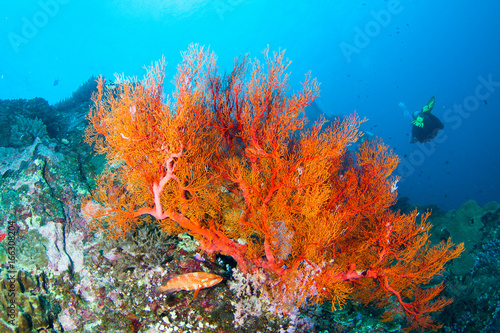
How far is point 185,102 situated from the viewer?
10.7 feet

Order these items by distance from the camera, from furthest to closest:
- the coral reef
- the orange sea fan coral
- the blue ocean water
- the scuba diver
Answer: the blue ocean water → the scuba diver → the coral reef → the orange sea fan coral

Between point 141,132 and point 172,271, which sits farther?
point 172,271

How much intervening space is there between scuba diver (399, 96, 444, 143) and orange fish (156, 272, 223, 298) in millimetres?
14504

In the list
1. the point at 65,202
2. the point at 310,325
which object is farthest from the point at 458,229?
the point at 65,202

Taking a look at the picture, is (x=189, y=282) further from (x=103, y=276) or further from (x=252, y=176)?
(x=252, y=176)

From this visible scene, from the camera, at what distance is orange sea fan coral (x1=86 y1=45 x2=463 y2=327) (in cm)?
346

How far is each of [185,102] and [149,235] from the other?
289 centimetres

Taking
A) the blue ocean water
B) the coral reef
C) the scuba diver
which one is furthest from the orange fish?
the blue ocean water

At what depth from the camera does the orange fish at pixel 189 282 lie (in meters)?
3.79

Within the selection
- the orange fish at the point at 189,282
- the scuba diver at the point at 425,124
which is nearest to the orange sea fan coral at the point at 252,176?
the orange fish at the point at 189,282

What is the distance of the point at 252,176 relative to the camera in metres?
4.01

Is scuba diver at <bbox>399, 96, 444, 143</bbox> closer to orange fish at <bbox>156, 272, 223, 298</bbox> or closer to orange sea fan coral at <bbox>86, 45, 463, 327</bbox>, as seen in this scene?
orange sea fan coral at <bbox>86, 45, 463, 327</bbox>

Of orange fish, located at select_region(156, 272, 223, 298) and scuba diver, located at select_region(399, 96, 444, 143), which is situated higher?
scuba diver, located at select_region(399, 96, 444, 143)

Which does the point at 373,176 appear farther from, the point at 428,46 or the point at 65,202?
the point at 428,46
